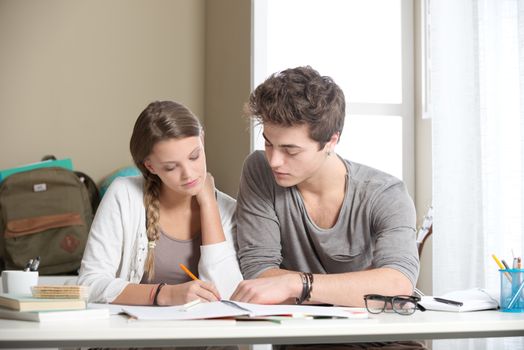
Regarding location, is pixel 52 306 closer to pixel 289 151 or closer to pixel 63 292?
pixel 63 292

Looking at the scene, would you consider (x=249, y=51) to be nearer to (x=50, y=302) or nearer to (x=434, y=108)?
(x=434, y=108)

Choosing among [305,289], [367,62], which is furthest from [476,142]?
[305,289]

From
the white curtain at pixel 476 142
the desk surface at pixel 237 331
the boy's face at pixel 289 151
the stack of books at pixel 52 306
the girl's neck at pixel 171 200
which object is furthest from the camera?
the white curtain at pixel 476 142

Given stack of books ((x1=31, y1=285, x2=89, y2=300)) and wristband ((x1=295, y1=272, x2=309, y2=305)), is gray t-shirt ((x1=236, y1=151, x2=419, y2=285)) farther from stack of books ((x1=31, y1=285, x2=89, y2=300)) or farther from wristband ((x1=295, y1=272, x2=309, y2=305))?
stack of books ((x1=31, y1=285, x2=89, y2=300))

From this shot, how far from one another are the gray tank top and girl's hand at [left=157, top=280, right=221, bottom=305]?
13.7 inches

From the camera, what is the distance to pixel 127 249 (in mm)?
2166

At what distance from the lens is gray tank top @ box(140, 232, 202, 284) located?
2201 millimetres

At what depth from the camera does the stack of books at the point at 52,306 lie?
1.50 m

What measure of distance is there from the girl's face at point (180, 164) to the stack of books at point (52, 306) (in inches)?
23.2

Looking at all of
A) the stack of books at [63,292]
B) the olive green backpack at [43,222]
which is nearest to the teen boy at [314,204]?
the stack of books at [63,292]

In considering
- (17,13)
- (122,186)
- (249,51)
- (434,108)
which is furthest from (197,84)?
(122,186)

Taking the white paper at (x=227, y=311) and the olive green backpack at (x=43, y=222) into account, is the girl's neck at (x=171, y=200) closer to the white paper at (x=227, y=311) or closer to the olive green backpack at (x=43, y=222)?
the white paper at (x=227, y=311)

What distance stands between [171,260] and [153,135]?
13.9 inches

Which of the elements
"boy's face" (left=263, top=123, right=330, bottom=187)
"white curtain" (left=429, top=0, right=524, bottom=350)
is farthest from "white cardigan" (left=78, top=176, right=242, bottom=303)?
"white curtain" (left=429, top=0, right=524, bottom=350)
